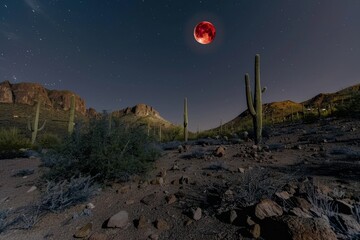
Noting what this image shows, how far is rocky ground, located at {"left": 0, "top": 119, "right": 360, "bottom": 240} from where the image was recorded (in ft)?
8.53

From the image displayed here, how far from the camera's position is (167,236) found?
317 cm

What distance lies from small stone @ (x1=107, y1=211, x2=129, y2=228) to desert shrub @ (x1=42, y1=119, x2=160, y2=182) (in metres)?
1.45

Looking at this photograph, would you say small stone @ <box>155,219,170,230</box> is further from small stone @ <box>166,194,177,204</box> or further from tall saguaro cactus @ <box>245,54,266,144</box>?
tall saguaro cactus @ <box>245,54,266,144</box>

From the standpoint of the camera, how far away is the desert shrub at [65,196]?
416 cm

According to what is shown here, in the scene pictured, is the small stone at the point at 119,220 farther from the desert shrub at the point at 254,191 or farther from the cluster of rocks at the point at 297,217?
the desert shrub at the point at 254,191

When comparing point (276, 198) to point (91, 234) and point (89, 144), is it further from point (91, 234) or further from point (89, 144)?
point (89, 144)

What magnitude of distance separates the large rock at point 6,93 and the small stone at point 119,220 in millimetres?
107362

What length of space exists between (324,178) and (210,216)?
2.33 metres

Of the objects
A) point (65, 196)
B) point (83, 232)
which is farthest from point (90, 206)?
point (83, 232)

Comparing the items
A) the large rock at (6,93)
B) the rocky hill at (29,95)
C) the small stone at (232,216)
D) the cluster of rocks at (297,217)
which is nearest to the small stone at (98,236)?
the cluster of rocks at (297,217)

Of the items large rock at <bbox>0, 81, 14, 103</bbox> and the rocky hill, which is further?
the rocky hill

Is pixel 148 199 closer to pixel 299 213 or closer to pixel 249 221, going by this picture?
pixel 249 221

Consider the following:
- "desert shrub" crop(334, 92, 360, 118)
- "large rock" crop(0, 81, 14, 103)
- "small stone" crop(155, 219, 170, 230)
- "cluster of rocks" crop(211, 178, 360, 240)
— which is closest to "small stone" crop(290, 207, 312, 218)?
"cluster of rocks" crop(211, 178, 360, 240)

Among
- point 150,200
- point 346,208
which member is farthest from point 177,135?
point 346,208
